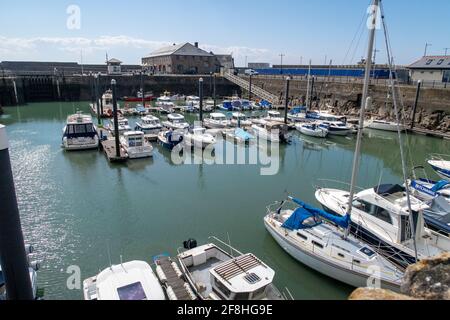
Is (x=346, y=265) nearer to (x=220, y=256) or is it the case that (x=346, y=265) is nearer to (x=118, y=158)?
(x=220, y=256)

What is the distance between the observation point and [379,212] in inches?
497

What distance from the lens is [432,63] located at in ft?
161

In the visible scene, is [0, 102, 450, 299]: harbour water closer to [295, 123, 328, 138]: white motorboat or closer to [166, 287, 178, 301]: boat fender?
[295, 123, 328, 138]: white motorboat

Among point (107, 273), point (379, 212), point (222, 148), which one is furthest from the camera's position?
point (222, 148)

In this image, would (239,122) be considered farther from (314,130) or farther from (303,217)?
(303,217)

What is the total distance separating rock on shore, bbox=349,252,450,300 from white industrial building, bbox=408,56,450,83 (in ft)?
167

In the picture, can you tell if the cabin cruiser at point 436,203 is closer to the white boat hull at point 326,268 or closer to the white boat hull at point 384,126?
the white boat hull at point 326,268

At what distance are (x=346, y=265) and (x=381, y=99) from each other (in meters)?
38.9

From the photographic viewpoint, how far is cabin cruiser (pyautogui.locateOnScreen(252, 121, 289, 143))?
3288cm

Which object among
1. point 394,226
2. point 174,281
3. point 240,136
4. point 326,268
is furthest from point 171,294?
point 240,136

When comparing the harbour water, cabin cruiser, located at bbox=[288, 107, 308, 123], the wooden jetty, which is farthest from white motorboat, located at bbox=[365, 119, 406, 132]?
the wooden jetty

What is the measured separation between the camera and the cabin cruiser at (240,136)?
32.6 meters
